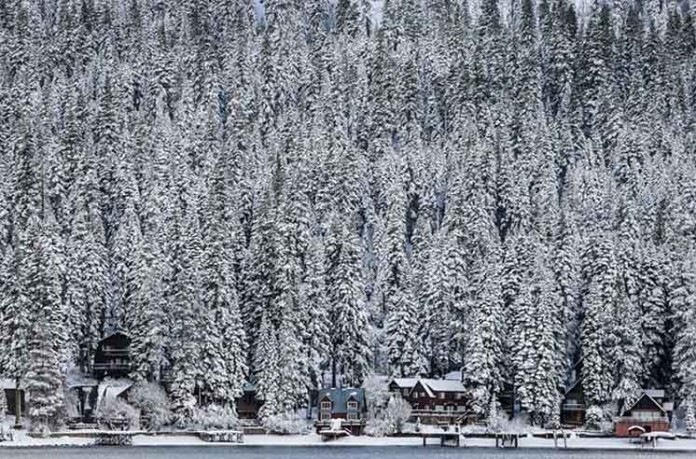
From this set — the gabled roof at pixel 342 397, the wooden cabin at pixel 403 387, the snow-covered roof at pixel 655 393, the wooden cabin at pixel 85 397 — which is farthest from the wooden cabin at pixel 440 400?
the wooden cabin at pixel 85 397

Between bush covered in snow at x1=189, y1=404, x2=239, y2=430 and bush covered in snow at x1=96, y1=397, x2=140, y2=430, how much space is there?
4.86 metres

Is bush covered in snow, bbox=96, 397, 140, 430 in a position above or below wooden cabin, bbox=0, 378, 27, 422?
below

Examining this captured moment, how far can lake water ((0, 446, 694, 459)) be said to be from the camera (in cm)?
8156

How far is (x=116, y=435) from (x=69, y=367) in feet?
50.5

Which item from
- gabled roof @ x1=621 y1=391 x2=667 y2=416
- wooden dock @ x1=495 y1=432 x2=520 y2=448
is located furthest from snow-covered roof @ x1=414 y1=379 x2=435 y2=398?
gabled roof @ x1=621 y1=391 x2=667 y2=416

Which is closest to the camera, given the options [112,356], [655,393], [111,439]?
[111,439]

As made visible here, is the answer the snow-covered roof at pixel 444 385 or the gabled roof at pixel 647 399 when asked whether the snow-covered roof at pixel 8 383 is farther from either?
the gabled roof at pixel 647 399

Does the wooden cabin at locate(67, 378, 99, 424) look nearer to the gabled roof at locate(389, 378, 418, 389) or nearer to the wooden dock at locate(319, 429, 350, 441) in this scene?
the wooden dock at locate(319, 429, 350, 441)

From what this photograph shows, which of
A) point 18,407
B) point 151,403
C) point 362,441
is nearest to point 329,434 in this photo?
point 362,441

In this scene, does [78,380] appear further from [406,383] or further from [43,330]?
[406,383]

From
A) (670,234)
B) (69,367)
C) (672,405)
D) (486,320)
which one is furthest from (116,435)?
(670,234)

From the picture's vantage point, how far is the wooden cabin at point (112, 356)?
101 metres

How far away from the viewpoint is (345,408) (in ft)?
321

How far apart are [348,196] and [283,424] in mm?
36621
